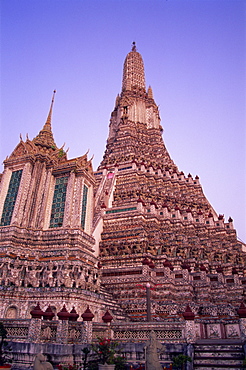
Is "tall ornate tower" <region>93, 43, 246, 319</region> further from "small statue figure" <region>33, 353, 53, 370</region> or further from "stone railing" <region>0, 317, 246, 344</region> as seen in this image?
"small statue figure" <region>33, 353, 53, 370</region>

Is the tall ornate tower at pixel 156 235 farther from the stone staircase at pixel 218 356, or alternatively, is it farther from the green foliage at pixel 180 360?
the green foliage at pixel 180 360

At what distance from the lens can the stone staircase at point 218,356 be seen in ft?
38.4

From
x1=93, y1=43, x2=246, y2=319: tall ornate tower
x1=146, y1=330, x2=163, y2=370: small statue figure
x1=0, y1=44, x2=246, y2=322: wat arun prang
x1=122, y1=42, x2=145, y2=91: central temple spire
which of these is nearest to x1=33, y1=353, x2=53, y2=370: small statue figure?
x1=146, y1=330, x2=163, y2=370: small statue figure

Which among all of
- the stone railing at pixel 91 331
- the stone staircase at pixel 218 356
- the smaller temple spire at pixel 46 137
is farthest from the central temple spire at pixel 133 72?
the stone staircase at pixel 218 356

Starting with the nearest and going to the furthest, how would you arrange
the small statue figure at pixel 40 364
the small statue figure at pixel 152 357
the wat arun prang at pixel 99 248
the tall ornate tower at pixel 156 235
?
the small statue figure at pixel 40 364
the small statue figure at pixel 152 357
the wat arun prang at pixel 99 248
the tall ornate tower at pixel 156 235

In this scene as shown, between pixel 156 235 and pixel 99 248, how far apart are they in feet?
19.6

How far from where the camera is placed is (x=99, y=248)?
1209 inches

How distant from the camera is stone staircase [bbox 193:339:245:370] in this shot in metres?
11.7

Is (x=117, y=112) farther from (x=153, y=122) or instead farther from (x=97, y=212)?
(x=97, y=212)

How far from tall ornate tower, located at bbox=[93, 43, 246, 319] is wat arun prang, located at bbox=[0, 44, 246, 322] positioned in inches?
4.0

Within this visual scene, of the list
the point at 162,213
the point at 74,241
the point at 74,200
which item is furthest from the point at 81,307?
the point at 162,213

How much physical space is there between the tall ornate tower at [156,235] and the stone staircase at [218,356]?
9668mm

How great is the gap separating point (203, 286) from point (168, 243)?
643 centimetres

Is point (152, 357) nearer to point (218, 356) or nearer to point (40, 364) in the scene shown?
point (218, 356)
